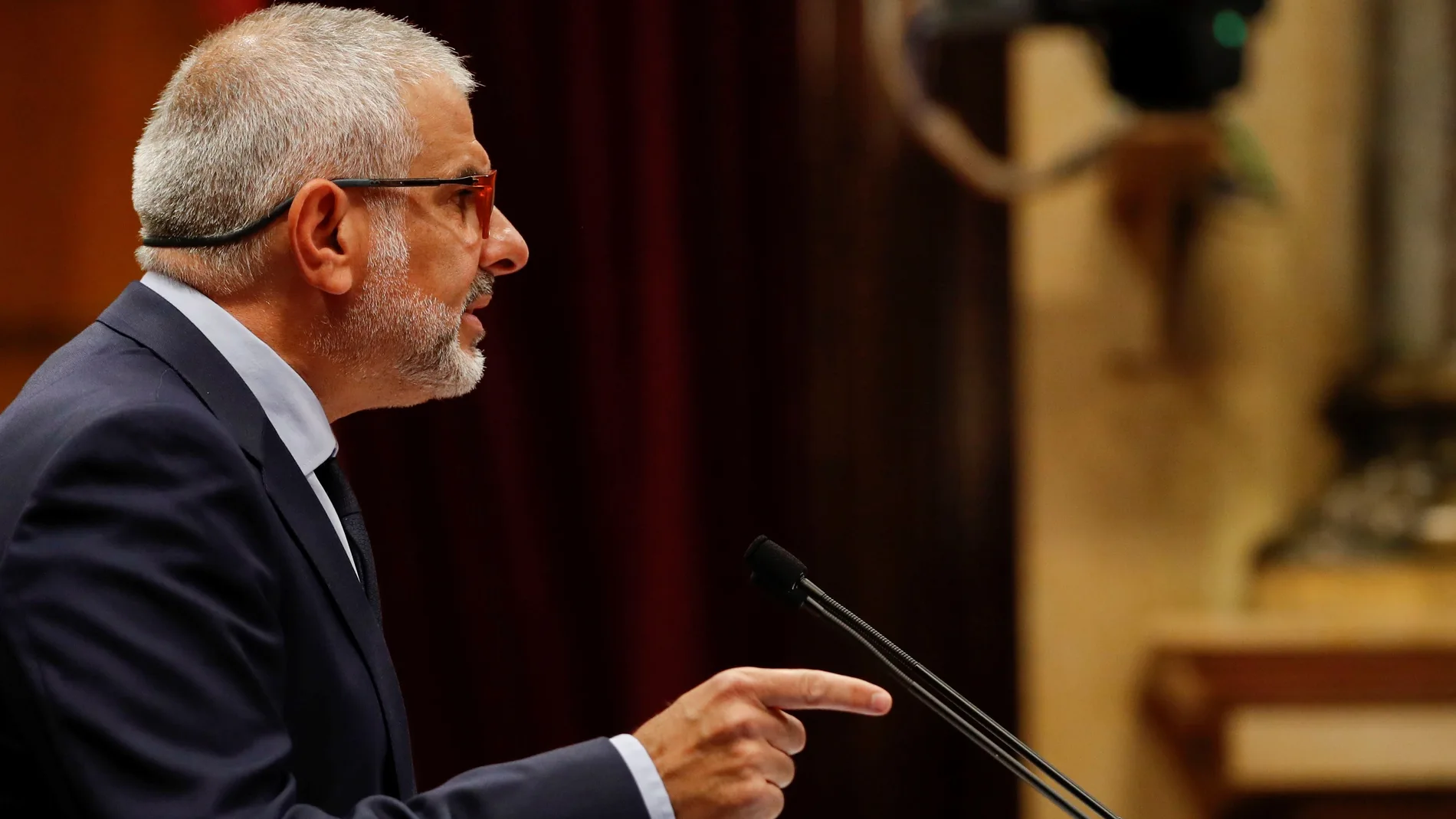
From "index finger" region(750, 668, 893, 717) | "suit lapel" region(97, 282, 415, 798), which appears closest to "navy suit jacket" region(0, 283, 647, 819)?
"suit lapel" region(97, 282, 415, 798)

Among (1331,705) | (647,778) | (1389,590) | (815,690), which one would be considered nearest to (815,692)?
(815,690)

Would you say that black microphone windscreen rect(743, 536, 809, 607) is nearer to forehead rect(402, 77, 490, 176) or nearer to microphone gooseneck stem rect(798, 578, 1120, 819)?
microphone gooseneck stem rect(798, 578, 1120, 819)

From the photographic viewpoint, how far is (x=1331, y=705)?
2172 millimetres

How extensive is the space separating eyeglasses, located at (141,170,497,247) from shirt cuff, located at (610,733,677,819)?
1.51 ft

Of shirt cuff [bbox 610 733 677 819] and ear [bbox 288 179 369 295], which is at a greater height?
ear [bbox 288 179 369 295]

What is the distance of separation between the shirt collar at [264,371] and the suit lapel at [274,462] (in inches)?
1.0

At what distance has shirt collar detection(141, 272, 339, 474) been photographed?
111 centimetres

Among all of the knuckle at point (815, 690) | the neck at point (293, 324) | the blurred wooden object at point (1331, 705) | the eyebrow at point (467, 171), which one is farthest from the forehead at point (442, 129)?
the blurred wooden object at point (1331, 705)

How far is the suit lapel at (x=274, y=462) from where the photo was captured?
3.37 feet

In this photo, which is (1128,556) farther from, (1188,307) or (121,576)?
(121,576)

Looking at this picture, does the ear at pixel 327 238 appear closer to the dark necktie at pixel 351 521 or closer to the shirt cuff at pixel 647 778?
the dark necktie at pixel 351 521

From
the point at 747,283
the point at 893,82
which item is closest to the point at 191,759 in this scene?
the point at 747,283

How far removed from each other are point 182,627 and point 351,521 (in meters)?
0.34

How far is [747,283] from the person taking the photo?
88.8 inches
